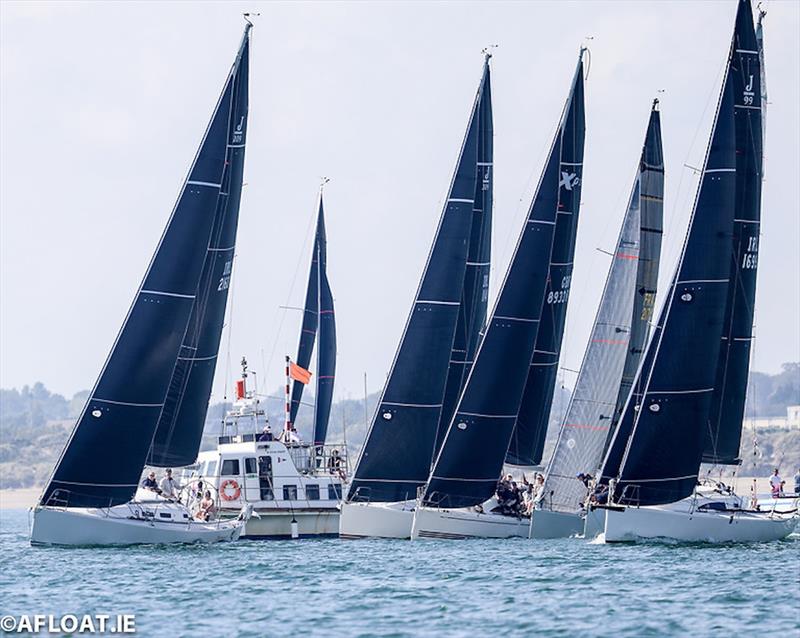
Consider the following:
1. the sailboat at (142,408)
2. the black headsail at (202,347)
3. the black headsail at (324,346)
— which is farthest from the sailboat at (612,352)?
the black headsail at (324,346)

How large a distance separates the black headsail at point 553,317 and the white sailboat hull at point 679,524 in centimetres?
1008

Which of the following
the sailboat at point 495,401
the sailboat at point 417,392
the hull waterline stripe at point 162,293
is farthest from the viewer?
the sailboat at point 417,392

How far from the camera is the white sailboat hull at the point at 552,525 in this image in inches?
1980

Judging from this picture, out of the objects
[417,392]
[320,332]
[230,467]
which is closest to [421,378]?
[417,392]

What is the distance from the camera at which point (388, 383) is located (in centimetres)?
5150

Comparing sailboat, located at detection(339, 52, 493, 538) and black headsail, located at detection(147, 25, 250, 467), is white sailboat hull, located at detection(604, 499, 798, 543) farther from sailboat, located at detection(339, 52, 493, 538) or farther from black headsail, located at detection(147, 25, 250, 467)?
black headsail, located at detection(147, 25, 250, 467)

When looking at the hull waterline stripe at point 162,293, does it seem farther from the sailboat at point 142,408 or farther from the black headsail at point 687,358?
the black headsail at point 687,358

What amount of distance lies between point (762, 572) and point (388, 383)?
15.6 metres

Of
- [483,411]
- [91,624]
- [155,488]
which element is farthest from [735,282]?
[91,624]

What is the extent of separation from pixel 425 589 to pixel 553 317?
19.4 meters

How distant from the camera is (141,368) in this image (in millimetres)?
45094

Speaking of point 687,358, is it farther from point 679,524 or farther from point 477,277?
point 477,277

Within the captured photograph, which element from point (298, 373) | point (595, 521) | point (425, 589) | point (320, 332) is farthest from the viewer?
point (320, 332)

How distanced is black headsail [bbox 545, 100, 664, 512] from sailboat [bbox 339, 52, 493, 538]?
362cm
